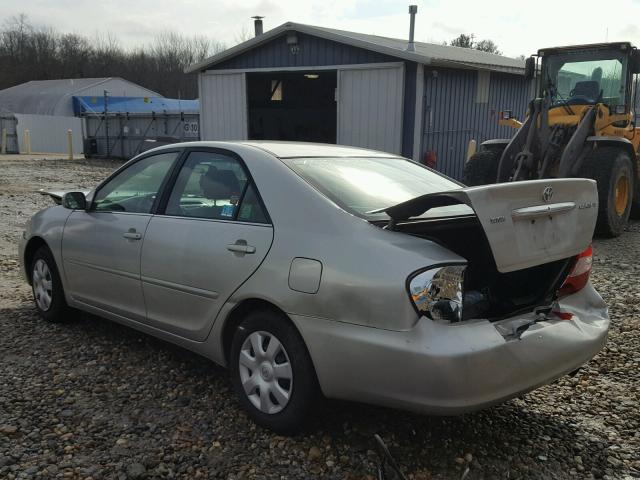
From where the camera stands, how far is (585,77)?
A: 31.2ft

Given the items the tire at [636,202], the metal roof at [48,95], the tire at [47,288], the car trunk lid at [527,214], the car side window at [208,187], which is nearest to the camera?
the car trunk lid at [527,214]

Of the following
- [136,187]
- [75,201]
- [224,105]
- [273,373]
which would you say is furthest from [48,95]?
[273,373]

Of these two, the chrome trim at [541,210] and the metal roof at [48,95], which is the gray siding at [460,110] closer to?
the chrome trim at [541,210]

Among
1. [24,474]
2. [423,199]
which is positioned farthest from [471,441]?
[24,474]

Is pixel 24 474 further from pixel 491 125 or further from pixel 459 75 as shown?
pixel 491 125

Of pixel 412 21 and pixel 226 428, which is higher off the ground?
pixel 412 21

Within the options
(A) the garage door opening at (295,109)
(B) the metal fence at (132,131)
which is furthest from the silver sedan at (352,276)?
(B) the metal fence at (132,131)

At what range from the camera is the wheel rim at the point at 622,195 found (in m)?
8.76

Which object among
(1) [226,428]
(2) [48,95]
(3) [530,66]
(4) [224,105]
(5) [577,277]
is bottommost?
(1) [226,428]

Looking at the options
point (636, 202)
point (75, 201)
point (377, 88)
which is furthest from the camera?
point (377, 88)

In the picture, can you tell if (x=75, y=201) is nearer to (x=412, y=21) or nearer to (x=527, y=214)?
(x=527, y=214)

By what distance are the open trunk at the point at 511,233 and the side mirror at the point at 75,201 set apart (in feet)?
8.40

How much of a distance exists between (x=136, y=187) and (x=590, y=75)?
8.01m

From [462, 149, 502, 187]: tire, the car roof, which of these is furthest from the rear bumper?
[462, 149, 502, 187]: tire
